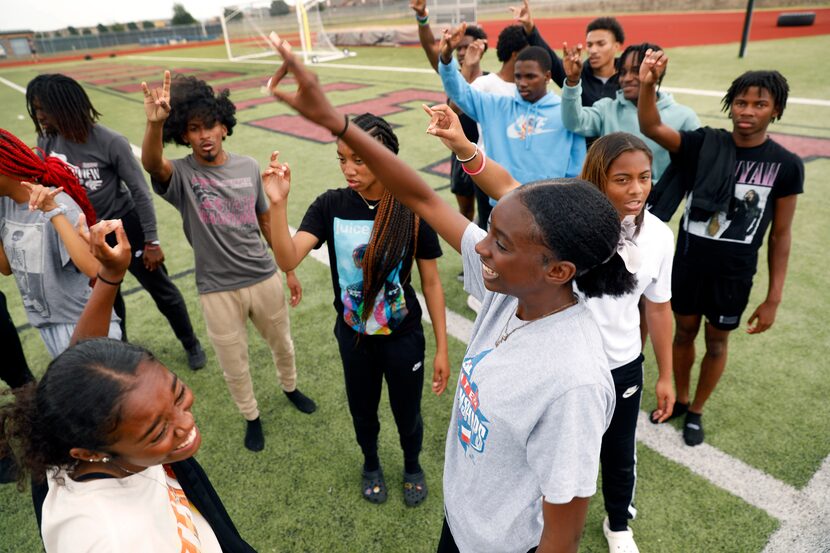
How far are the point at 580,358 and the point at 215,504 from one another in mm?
1321

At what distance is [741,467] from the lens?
312 cm

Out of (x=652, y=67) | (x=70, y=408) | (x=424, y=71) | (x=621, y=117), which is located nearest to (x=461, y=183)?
(x=621, y=117)

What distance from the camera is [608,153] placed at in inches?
92.0

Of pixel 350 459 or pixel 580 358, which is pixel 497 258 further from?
pixel 350 459

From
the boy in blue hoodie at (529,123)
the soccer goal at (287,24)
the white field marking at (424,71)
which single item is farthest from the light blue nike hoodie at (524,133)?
the soccer goal at (287,24)

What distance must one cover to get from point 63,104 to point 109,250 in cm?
232

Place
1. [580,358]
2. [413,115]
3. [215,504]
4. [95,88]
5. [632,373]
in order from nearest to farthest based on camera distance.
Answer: [580,358] < [215,504] < [632,373] < [413,115] < [95,88]

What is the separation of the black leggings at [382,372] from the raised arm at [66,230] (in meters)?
1.24

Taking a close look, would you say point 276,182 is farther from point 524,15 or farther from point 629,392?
point 524,15

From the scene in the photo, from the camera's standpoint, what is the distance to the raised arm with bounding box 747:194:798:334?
2908 millimetres

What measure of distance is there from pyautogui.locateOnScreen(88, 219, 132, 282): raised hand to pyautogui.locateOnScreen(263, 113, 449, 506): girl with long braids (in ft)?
2.02

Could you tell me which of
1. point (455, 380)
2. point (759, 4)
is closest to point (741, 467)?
point (455, 380)

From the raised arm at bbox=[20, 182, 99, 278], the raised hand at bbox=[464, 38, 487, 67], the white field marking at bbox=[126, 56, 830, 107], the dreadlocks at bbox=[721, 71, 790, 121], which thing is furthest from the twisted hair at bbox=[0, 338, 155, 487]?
the white field marking at bbox=[126, 56, 830, 107]

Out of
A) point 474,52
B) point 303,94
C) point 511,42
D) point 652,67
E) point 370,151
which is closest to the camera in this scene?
point 303,94
